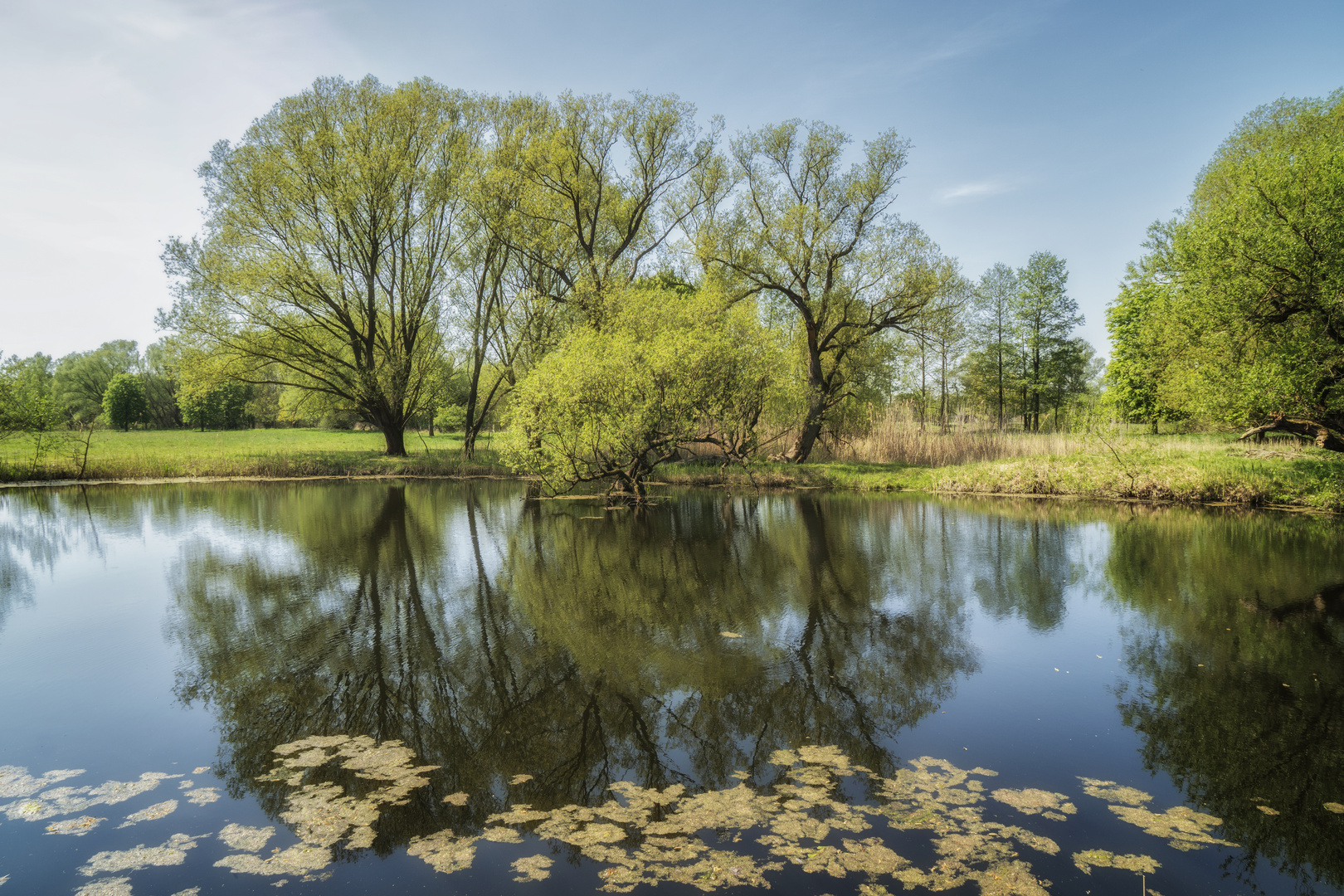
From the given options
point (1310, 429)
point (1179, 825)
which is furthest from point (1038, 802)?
point (1310, 429)

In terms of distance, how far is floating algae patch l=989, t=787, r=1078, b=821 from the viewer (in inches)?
196

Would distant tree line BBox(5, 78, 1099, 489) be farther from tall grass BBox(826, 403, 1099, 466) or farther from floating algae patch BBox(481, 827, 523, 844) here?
floating algae patch BBox(481, 827, 523, 844)

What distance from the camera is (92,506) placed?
22031mm

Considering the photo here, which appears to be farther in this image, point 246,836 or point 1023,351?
point 1023,351

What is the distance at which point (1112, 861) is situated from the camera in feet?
14.5

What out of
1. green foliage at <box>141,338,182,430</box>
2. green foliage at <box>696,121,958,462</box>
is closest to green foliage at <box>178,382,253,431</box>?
green foliage at <box>141,338,182,430</box>

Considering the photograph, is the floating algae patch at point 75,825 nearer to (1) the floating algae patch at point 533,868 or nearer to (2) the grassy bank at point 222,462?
(1) the floating algae patch at point 533,868

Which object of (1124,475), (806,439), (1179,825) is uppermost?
(806,439)

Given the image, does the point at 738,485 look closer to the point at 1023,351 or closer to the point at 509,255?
the point at 509,255

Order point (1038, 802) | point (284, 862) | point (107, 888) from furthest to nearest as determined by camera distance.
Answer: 1. point (1038, 802)
2. point (284, 862)
3. point (107, 888)

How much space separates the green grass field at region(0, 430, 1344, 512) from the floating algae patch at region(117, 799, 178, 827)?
74.1 feet

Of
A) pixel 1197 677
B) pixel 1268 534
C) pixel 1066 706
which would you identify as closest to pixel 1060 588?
pixel 1197 677

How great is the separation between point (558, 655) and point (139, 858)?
14.4 feet

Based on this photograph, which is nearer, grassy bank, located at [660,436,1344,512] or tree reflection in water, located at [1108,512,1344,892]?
tree reflection in water, located at [1108,512,1344,892]
